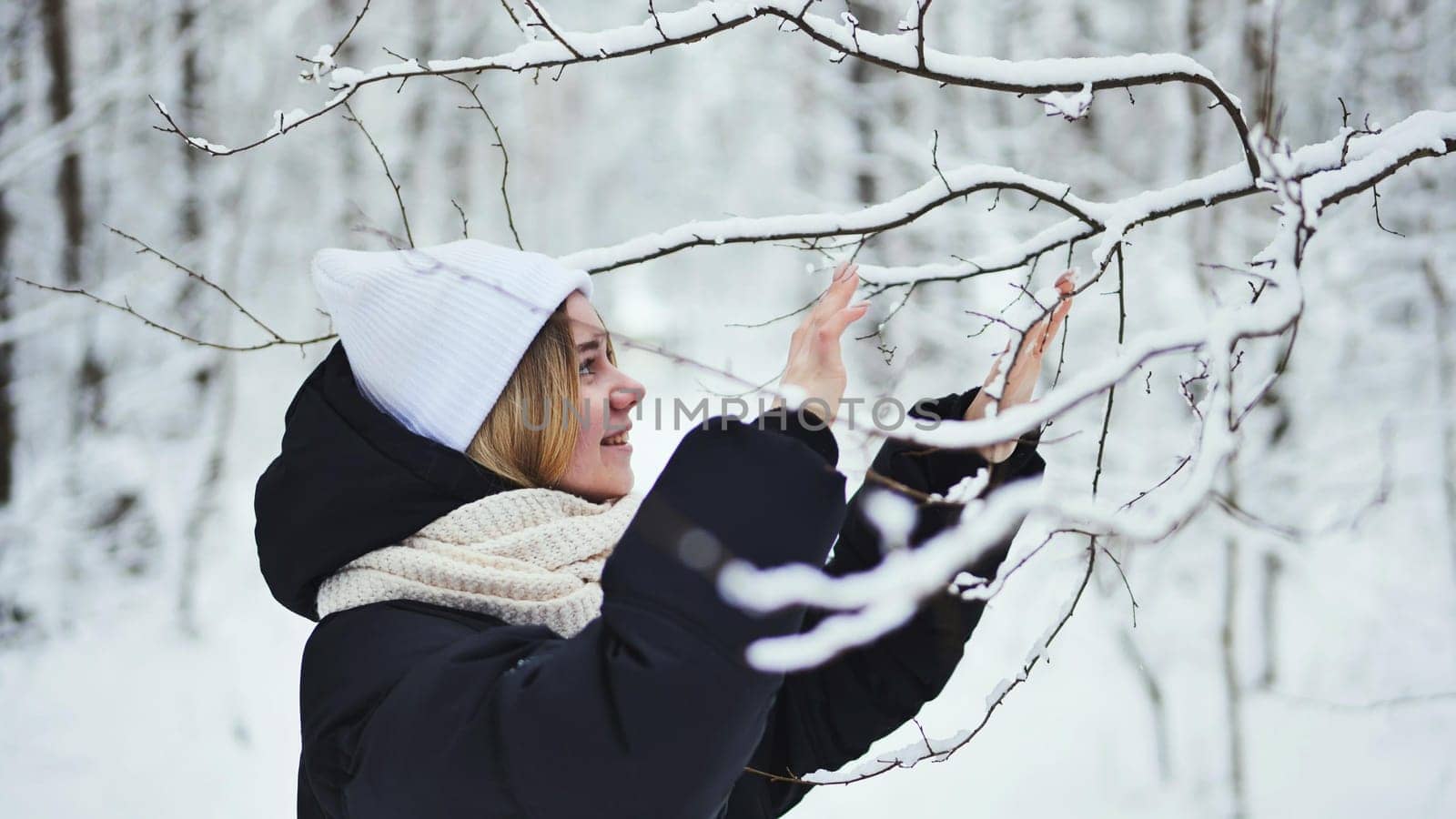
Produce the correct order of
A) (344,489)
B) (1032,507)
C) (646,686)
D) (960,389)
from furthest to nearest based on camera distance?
(960,389) < (344,489) < (646,686) < (1032,507)

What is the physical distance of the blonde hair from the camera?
1.43 meters

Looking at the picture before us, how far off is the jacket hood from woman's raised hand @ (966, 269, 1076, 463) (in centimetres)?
68

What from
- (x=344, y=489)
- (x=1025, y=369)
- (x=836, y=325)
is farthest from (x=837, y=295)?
(x=344, y=489)

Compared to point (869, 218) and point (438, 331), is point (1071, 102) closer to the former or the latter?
point (869, 218)

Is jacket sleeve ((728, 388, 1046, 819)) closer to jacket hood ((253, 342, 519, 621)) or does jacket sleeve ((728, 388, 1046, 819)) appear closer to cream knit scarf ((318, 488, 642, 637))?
cream knit scarf ((318, 488, 642, 637))

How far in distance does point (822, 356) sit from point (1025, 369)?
1.38ft

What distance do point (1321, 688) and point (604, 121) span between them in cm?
1232

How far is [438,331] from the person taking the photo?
1.39m

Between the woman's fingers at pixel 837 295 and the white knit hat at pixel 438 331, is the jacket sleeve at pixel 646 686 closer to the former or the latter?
the woman's fingers at pixel 837 295

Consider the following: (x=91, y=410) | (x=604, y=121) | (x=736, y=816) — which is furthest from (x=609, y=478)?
(x=604, y=121)

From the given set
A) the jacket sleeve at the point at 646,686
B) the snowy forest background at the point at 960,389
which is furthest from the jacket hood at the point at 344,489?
the snowy forest background at the point at 960,389

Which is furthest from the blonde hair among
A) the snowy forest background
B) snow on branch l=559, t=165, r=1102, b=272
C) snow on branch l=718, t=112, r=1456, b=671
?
the snowy forest background

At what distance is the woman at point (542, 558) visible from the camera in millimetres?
977

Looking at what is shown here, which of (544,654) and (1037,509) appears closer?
(1037,509)
